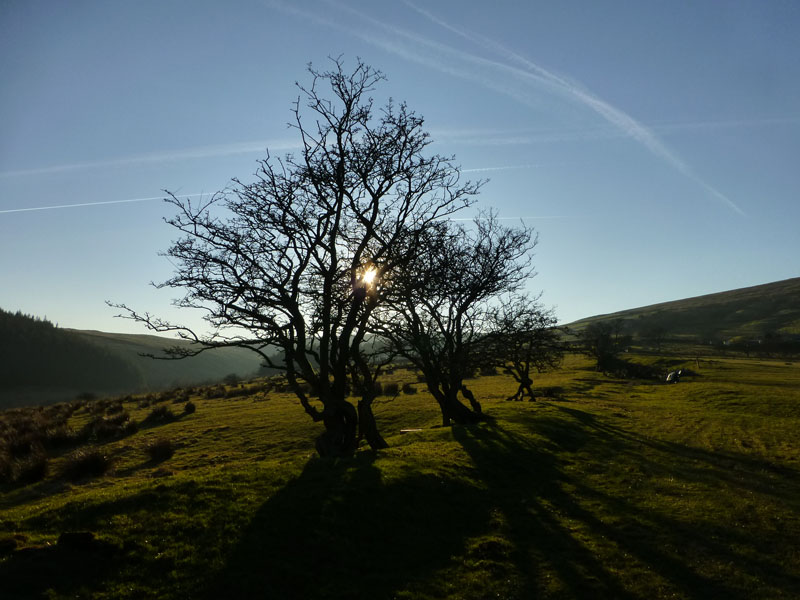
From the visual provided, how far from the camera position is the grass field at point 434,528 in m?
7.73

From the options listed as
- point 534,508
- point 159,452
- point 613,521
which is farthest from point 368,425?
point 159,452

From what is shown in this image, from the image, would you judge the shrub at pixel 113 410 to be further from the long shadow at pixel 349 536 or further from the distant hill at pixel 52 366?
the distant hill at pixel 52 366

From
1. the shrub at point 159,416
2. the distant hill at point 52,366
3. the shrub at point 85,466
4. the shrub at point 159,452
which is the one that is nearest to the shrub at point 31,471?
the shrub at point 85,466

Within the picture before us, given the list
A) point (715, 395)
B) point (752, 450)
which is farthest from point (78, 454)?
point (715, 395)

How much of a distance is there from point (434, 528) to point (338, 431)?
6.37 m

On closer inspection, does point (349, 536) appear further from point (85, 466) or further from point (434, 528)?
point (85, 466)

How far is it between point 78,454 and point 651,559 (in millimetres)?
25585

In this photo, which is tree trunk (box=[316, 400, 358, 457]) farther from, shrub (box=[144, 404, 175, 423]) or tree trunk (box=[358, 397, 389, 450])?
shrub (box=[144, 404, 175, 423])

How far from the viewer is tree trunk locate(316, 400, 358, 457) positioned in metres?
15.9

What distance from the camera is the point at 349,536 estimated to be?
952 cm

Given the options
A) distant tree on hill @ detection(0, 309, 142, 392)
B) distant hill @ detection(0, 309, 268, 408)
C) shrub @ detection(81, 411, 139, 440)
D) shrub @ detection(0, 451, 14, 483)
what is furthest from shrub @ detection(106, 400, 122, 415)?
distant tree on hill @ detection(0, 309, 142, 392)

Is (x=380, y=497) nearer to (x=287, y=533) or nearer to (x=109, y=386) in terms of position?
(x=287, y=533)

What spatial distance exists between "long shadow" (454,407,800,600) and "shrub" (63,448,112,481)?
17949mm

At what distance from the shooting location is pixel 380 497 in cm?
1125
